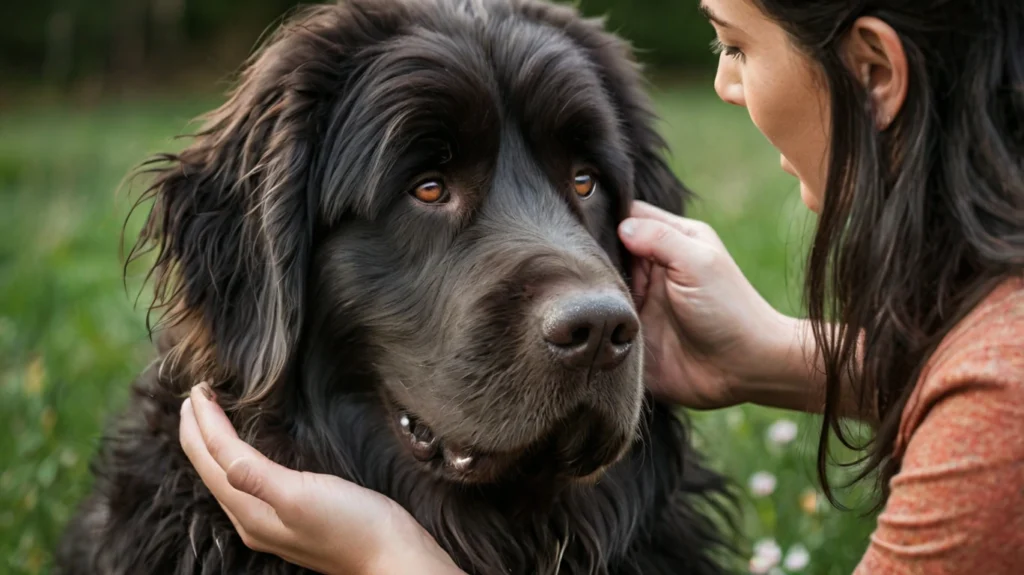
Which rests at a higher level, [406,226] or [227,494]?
[406,226]

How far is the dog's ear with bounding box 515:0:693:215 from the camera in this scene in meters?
2.99

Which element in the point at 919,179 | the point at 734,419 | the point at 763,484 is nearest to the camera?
the point at 919,179

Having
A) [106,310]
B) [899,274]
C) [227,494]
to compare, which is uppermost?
[899,274]

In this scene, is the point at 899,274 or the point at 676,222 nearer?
the point at 899,274

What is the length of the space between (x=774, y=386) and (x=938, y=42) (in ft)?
4.26

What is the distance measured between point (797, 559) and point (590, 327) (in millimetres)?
1220

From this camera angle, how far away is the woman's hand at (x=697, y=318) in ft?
9.34

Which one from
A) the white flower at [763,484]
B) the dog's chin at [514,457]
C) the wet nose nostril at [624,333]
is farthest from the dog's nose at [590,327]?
the white flower at [763,484]

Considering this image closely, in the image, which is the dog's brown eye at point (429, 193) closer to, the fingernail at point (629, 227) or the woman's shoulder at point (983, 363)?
the fingernail at point (629, 227)

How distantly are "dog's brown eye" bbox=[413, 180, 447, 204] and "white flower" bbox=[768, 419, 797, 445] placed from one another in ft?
5.48

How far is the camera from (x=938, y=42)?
1.98 m

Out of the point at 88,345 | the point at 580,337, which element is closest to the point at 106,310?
the point at 88,345

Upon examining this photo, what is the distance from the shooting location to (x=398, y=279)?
102 inches

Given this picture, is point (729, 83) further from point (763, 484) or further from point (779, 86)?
point (763, 484)
